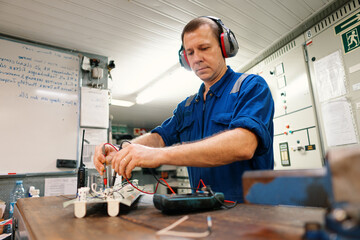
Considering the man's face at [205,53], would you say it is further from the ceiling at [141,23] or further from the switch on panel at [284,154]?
the switch on panel at [284,154]

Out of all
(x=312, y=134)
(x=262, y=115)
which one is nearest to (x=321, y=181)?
(x=262, y=115)

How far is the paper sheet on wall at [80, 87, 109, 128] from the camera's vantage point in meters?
2.73

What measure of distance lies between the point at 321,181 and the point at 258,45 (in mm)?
2970

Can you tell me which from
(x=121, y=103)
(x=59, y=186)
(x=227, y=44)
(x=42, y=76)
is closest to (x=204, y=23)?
(x=227, y=44)

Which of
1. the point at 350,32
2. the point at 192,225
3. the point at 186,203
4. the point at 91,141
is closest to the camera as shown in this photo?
the point at 192,225

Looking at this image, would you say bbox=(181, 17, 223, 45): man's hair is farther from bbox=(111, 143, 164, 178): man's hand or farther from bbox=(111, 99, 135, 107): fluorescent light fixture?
bbox=(111, 99, 135, 107): fluorescent light fixture

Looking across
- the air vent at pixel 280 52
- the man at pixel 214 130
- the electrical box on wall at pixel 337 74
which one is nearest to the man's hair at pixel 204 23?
the man at pixel 214 130

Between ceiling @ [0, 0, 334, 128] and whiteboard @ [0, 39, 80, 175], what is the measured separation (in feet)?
0.83

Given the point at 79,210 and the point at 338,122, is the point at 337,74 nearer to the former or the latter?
the point at 338,122

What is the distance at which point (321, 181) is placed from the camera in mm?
325

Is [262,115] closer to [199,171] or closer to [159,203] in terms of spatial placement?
[199,171]

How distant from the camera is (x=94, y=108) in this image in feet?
9.20

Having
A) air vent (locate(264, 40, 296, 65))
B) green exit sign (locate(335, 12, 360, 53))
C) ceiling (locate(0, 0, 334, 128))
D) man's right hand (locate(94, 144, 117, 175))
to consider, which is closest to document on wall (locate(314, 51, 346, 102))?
green exit sign (locate(335, 12, 360, 53))

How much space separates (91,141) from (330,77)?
2.68 m
